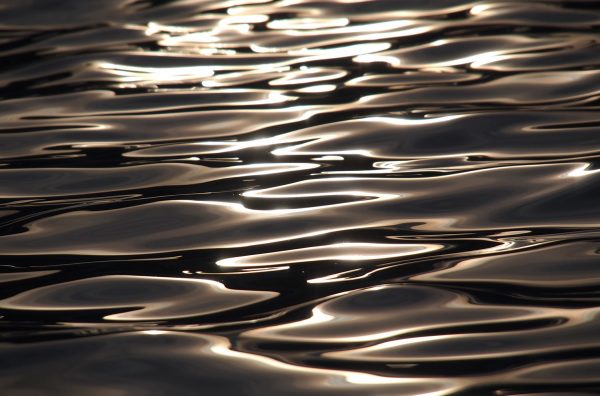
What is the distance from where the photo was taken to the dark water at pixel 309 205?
1.12m

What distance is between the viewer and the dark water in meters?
1.12

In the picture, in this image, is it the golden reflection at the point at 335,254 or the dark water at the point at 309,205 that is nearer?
the dark water at the point at 309,205

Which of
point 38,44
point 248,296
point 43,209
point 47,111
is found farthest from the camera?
point 38,44

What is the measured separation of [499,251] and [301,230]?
33cm

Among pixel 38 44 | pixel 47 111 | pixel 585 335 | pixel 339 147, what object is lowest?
pixel 585 335

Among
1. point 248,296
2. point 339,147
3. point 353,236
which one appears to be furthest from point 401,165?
point 248,296

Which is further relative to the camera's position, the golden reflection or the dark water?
the golden reflection

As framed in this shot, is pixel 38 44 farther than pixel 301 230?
Yes

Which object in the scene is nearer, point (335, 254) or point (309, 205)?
point (335, 254)

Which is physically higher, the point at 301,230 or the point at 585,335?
the point at 301,230

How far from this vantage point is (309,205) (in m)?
1.58

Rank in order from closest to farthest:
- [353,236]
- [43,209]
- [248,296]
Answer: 1. [248,296]
2. [353,236]
3. [43,209]

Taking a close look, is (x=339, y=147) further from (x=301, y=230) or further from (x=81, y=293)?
(x=81, y=293)

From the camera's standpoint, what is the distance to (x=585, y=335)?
1.11 meters
